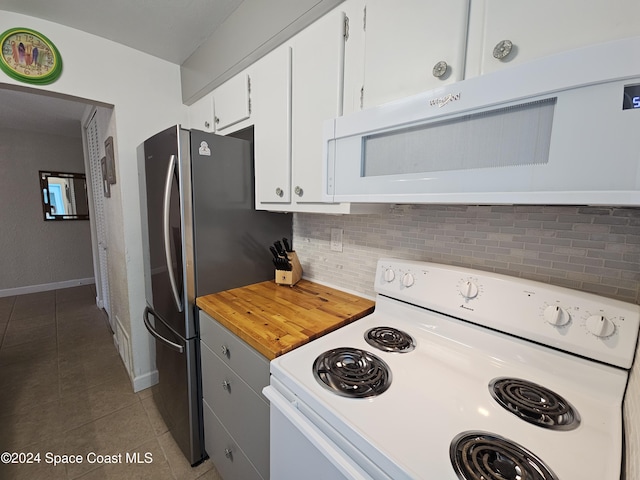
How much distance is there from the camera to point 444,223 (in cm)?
111

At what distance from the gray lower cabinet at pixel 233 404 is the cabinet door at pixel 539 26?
1.12 m

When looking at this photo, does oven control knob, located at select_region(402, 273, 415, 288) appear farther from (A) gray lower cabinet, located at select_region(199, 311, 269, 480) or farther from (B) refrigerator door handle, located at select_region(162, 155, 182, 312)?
(B) refrigerator door handle, located at select_region(162, 155, 182, 312)

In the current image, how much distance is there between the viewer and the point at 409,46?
2.59 feet

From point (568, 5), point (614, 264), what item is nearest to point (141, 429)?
point (614, 264)

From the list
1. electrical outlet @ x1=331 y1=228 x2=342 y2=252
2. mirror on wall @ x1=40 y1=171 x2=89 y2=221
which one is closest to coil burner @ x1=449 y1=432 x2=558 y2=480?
electrical outlet @ x1=331 y1=228 x2=342 y2=252

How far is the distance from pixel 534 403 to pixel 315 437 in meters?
0.57

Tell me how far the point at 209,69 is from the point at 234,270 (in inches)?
51.2

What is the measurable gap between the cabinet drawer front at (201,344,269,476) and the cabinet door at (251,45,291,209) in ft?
2.74

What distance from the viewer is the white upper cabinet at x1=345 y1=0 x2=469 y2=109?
2.32 feet

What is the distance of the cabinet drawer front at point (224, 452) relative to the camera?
1157mm

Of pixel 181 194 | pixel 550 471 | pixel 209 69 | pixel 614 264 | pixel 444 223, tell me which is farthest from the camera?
pixel 209 69

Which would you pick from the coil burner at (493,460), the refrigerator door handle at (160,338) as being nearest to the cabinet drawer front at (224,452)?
the refrigerator door handle at (160,338)

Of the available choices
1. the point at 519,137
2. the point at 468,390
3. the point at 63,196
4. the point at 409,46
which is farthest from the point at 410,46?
the point at 63,196

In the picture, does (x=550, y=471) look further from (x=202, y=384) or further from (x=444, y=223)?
(x=202, y=384)
